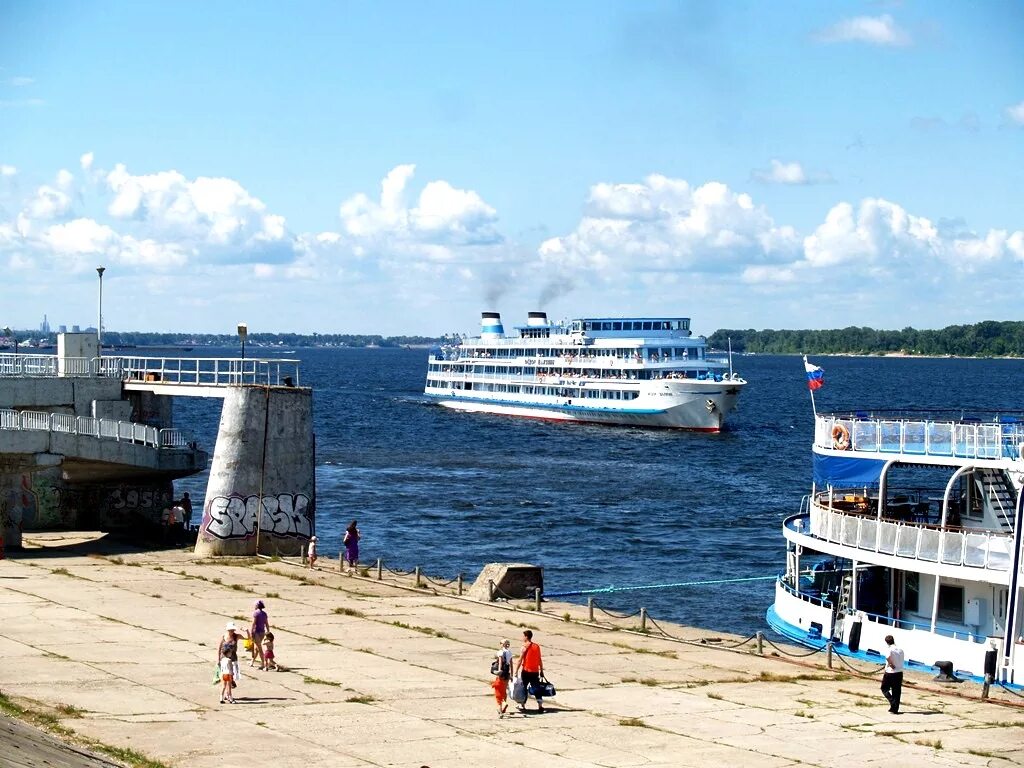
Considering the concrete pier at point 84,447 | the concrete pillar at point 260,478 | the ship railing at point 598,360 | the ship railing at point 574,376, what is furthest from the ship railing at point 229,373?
the ship railing at point 574,376

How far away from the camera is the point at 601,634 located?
3103 cm

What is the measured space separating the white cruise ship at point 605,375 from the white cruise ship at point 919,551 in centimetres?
7778

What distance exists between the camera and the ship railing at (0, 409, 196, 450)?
3922cm

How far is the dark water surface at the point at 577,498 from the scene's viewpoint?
157ft

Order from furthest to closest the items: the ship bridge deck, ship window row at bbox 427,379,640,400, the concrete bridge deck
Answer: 1. ship window row at bbox 427,379,640,400
2. the concrete bridge deck
3. the ship bridge deck

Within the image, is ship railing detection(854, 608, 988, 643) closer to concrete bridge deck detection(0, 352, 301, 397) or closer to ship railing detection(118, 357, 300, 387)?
ship railing detection(118, 357, 300, 387)

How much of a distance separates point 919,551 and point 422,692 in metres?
11.7

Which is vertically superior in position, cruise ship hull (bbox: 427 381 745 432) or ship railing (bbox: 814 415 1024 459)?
ship railing (bbox: 814 415 1024 459)

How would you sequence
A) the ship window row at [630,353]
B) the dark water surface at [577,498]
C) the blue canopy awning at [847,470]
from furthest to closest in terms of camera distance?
the ship window row at [630,353], the dark water surface at [577,498], the blue canopy awning at [847,470]

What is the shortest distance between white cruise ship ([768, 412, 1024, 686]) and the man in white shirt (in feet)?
15.2

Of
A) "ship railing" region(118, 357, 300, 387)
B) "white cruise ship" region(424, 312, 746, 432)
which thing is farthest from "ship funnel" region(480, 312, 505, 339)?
"ship railing" region(118, 357, 300, 387)

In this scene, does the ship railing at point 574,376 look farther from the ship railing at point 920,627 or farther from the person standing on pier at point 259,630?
the person standing on pier at point 259,630

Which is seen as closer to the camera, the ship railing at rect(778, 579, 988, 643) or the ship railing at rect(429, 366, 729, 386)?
the ship railing at rect(778, 579, 988, 643)

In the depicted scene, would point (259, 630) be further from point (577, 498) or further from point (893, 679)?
point (577, 498)
